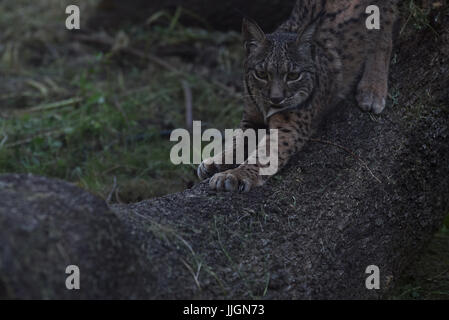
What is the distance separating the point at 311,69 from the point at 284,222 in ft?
4.20

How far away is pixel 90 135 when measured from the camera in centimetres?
578

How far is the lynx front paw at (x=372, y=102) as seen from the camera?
3361 mm

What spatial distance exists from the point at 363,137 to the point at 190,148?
92.0 inches

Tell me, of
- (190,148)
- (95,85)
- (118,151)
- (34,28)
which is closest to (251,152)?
(190,148)

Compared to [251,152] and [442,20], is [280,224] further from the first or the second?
[442,20]

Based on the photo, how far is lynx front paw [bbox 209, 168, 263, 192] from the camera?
123 inches

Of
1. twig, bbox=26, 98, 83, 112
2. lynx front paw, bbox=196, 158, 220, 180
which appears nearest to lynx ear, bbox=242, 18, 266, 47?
lynx front paw, bbox=196, 158, 220, 180

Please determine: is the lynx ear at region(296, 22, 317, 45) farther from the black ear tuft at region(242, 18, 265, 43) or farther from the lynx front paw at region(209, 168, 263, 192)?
the lynx front paw at region(209, 168, 263, 192)

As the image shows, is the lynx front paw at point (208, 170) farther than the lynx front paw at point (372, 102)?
Yes

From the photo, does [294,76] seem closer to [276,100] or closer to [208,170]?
[276,100]

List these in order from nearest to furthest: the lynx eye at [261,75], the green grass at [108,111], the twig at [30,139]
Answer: the lynx eye at [261,75] → the green grass at [108,111] → the twig at [30,139]

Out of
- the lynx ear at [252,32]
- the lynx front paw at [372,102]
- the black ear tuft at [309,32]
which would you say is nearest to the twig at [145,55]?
the lynx ear at [252,32]

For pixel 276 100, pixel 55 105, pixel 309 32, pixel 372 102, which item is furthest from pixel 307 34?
pixel 55 105

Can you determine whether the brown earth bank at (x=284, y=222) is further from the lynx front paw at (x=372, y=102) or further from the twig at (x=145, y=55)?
the twig at (x=145, y=55)
